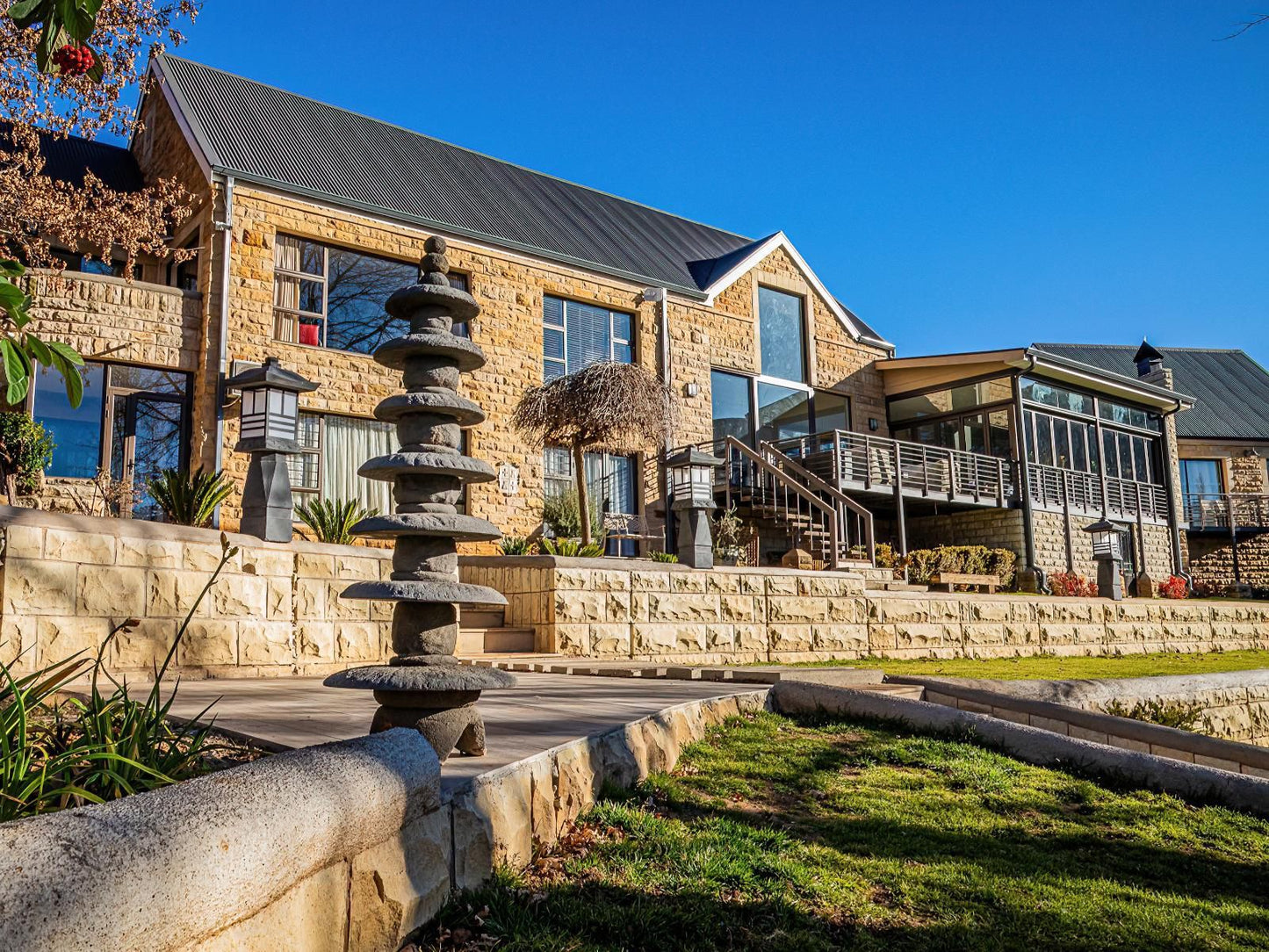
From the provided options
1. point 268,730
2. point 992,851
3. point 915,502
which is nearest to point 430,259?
point 268,730

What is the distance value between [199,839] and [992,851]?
139 inches

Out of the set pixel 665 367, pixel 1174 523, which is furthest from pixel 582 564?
pixel 1174 523

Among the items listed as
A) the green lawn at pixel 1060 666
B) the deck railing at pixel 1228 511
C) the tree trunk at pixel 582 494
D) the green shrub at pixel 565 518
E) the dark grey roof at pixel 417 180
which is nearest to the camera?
the green lawn at pixel 1060 666

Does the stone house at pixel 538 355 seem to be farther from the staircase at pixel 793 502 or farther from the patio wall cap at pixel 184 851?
the patio wall cap at pixel 184 851

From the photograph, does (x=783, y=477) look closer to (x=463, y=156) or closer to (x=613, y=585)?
(x=613, y=585)

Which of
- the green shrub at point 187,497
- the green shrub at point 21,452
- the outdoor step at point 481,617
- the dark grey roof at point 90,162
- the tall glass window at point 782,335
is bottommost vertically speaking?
the outdoor step at point 481,617

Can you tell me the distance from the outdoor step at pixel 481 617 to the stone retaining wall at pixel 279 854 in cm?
675

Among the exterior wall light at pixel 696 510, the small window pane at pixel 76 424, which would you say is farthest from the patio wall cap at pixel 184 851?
the small window pane at pixel 76 424

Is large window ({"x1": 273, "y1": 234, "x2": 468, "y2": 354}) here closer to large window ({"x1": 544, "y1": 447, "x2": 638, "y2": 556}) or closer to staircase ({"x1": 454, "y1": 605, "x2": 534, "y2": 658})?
large window ({"x1": 544, "y1": 447, "x2": 638, "y2": 556})

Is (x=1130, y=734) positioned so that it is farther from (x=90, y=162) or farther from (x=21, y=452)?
(x=90, y=162)

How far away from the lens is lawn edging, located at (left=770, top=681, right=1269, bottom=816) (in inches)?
213

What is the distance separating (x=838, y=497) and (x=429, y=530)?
13388 mm

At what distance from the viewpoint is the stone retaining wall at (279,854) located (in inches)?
60.1

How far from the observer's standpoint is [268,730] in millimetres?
4129
